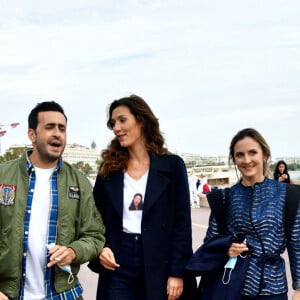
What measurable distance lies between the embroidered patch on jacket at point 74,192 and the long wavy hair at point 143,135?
364mm

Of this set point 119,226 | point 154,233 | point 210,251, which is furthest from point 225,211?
point 119,226

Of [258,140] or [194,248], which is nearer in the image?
[258,140]

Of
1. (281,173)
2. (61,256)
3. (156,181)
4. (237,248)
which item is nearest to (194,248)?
(281,173)

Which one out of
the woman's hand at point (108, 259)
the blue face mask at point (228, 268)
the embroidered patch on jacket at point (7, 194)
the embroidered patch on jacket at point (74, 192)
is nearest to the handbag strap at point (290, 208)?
the blue face mask at point (228, 268)

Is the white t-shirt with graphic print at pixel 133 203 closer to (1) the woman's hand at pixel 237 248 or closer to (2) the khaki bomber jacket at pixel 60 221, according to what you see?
(2) the khaki bomber jacket at pixel 60 221

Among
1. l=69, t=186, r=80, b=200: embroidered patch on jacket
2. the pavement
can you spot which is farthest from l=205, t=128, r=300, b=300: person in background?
the pavement

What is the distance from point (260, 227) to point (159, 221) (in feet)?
2.14

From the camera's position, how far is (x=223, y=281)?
301 cm

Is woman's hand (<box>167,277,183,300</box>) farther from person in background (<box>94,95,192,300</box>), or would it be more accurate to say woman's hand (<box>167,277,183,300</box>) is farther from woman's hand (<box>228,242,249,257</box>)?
woman's hand (<box>228,242,249,257</box>)

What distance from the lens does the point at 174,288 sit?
324cm

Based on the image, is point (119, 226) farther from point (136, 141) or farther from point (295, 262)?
point (295, 262)

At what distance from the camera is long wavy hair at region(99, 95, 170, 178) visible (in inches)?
135

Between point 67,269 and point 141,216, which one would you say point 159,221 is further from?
point 67,269

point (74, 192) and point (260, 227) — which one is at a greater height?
point (74, 192)
